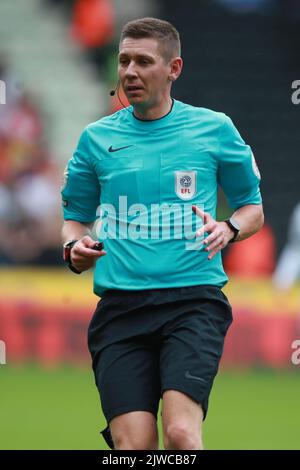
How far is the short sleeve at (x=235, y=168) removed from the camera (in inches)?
227

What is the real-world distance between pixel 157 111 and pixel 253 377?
725cm

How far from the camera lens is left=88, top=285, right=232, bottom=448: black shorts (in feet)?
17.9

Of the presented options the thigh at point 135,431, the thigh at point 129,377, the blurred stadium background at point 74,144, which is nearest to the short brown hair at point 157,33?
the thigh at point 129,377

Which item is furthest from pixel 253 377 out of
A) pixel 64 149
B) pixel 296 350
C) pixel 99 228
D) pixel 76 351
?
pixel 99 228

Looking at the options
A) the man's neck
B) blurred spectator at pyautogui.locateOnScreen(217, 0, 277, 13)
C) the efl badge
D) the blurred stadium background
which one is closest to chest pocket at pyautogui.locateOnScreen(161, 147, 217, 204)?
the efl badge

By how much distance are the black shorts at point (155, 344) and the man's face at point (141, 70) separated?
3.00ft

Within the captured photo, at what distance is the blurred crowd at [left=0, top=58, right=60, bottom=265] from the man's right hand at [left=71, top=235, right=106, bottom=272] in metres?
9.61

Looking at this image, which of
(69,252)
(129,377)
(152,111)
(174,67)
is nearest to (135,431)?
(129,377)

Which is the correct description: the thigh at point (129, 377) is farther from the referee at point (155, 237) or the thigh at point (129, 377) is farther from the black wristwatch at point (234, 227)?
the black wristwatch at point (234, 227)

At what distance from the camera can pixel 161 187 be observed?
5.68m

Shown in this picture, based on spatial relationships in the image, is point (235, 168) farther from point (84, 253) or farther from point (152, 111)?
point (84, 253)

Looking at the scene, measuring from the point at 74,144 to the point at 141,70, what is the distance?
1040 centimetres

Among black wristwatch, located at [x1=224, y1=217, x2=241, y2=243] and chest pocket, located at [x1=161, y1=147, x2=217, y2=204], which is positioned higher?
chest pocket, located at [x1=161, y1=147, x2=217, y2=204]

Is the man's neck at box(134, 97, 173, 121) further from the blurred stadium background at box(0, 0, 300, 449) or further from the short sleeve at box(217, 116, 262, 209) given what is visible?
the blurred stadium background at box(0, 0, 300, 449)
